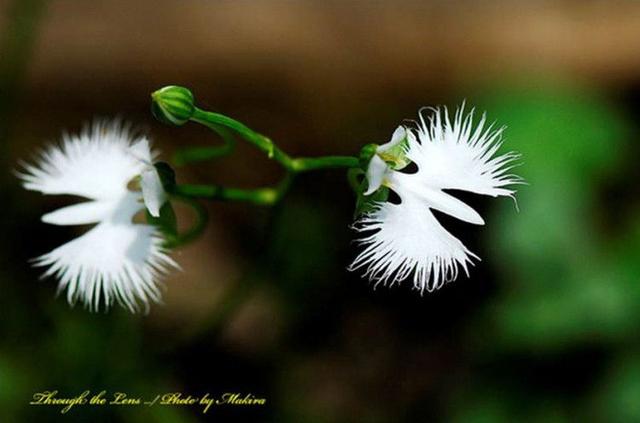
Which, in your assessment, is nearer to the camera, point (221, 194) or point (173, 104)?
point (173, 104)

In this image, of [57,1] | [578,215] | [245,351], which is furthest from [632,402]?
[57,1]

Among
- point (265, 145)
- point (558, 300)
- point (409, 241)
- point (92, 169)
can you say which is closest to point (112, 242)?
point (92, 169)

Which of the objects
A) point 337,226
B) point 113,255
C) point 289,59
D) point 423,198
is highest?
point 289,59

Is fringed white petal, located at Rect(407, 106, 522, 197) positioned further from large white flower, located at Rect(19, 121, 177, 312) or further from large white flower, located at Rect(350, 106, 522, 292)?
large white flower, located at Rect(19, 121, 177, 312)

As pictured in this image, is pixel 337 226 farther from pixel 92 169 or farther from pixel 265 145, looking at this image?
pixel 265 145

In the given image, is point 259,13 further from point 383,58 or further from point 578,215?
point 578,215

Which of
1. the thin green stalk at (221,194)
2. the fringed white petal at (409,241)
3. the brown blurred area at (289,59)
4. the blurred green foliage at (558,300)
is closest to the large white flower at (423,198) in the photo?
the fringed white petal at (409,241)

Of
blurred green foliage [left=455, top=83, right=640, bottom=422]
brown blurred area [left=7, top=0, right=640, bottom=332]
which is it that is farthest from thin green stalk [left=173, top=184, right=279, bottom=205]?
Result: brown blurred area [left=7, top=0, right=640, bottom=332]
